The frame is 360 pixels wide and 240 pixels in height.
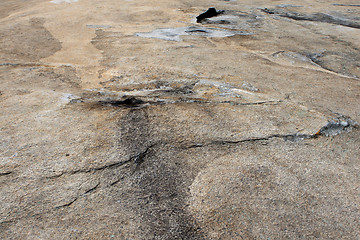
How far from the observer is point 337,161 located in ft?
8.85

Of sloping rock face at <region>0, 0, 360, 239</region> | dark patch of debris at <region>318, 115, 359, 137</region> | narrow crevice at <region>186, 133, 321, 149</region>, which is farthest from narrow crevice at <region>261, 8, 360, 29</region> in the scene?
narrow crevice at <region>186, 133, 321, 149</region>

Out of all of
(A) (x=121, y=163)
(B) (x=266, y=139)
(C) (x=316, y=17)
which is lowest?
(C) (x=316, y=17)

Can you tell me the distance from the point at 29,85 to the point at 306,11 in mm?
8320

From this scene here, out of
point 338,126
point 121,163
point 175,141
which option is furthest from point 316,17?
point 121,163

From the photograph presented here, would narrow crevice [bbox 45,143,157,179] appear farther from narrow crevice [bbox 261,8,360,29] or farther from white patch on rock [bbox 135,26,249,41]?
narrow crevice [bbox 261,8,360,29]

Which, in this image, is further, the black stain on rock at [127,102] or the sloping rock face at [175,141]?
the black stain on rock at [127,102]

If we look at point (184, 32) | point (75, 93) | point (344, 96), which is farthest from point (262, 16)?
point (75, 93)

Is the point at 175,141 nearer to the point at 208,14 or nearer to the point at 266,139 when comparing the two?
the point at 266,139

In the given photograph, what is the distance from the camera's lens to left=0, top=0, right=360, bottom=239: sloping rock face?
2059mm

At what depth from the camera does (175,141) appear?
2.78 meters

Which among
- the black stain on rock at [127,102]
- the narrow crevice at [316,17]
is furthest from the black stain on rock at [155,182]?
the narrow crevice at [316,17]

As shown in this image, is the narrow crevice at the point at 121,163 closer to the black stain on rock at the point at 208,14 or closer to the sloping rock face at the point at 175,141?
the sloping rock face at the point at 175,141

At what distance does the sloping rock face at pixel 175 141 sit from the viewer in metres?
2.06

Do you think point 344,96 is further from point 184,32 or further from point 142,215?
point 184,32
